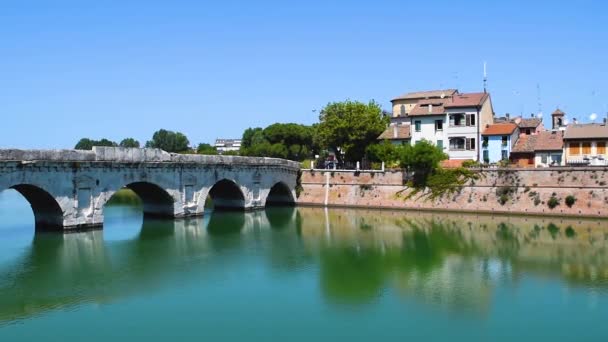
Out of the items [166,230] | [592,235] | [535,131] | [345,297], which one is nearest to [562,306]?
[345,297]

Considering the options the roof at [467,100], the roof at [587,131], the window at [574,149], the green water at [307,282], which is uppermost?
the roof at [467,100]

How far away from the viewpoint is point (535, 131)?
197 ft

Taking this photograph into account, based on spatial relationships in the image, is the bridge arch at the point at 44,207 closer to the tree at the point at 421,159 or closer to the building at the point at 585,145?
the tree at the point at 421,159

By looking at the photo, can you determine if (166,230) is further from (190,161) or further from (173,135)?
(173,135)

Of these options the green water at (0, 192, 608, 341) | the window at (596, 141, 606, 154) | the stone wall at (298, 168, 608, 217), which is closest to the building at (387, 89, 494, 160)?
the stone wall at (298, 168, 608, 217)

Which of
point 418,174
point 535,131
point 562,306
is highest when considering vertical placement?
point 535,131

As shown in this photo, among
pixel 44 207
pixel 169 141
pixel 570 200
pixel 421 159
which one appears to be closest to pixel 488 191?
pixel 421 159

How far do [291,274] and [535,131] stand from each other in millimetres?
40184

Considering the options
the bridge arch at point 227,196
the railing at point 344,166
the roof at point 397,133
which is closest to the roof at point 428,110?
the roof at point 397,133

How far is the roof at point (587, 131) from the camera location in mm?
50494

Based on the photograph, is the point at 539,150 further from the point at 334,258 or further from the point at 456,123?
the point at 334,258

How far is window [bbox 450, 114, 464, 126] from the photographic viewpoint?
56312 mm

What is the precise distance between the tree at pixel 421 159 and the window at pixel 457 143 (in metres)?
4.17

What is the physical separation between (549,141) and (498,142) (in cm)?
416
